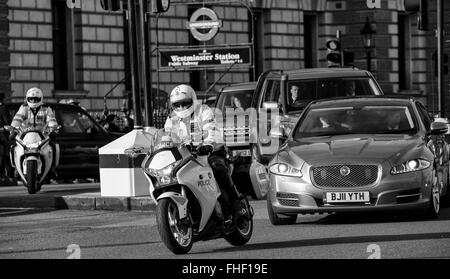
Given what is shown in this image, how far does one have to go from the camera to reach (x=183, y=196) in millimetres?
11867

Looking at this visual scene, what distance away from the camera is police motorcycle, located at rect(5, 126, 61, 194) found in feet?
67.2

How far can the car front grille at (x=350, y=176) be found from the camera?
45.9ft

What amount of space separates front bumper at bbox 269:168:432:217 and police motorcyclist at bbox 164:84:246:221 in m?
1.59

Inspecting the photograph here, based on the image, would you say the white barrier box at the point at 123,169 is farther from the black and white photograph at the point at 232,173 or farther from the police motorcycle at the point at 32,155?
the police motorcycle at the point at 32,155

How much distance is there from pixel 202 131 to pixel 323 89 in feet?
28.3

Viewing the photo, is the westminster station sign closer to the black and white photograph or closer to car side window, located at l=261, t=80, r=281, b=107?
the black and white photograph

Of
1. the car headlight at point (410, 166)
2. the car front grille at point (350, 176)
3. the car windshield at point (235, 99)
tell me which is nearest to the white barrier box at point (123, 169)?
the car front grille at point (350, 176)

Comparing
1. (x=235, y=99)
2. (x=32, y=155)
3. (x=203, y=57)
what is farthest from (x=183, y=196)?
(x=203, y=57)

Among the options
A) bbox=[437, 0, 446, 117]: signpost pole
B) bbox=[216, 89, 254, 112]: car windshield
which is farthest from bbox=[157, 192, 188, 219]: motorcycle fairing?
bbox=[437, 0, 446, 117]: signpost pole

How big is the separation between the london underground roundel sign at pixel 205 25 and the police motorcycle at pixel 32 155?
1400 centimetres

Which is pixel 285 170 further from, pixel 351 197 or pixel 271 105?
pixel 271 105
